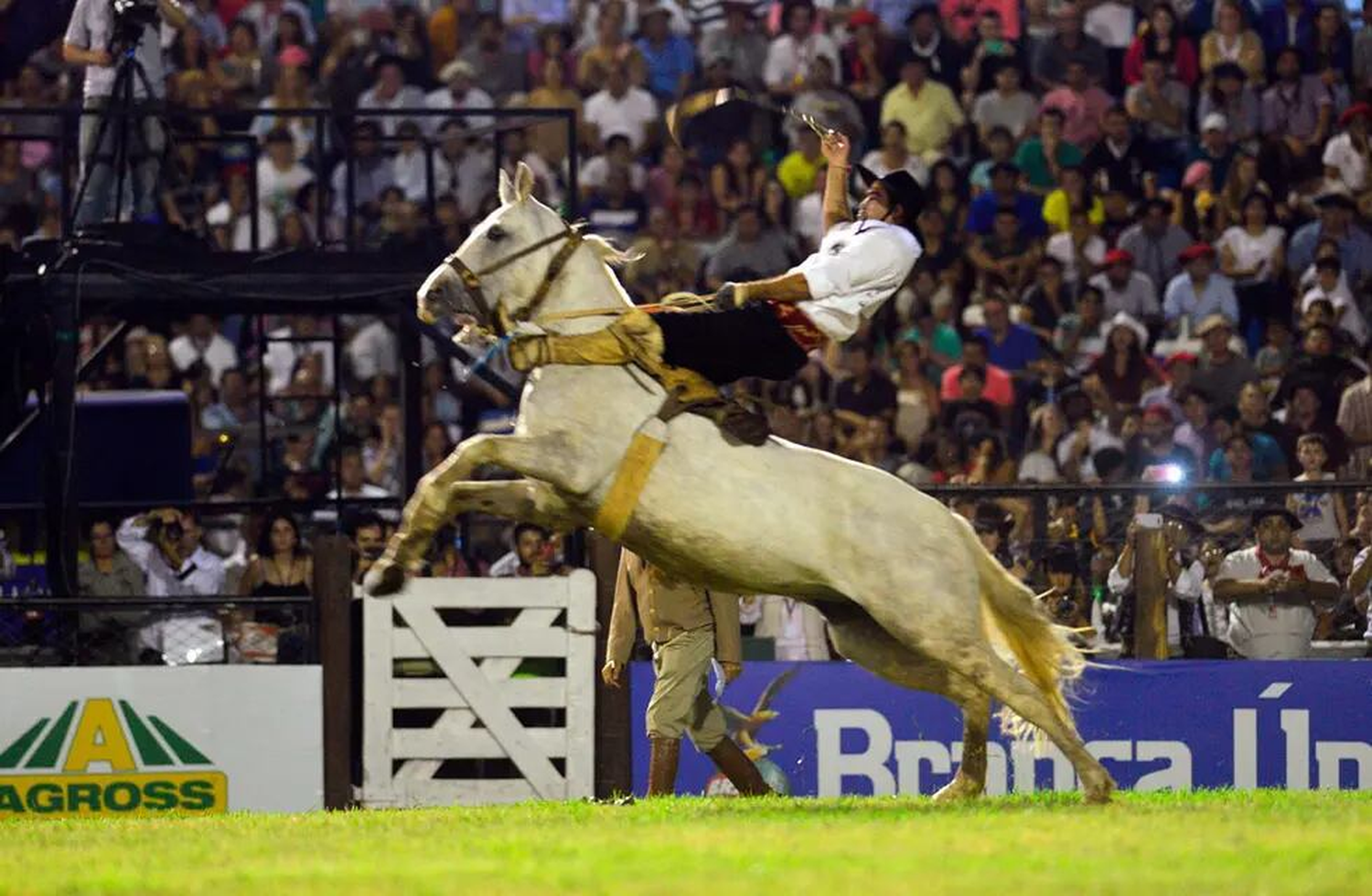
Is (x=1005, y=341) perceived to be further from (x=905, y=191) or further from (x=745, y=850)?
(x=745, y=850)

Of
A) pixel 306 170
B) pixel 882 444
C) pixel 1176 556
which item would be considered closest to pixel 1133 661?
pixel 1176 556

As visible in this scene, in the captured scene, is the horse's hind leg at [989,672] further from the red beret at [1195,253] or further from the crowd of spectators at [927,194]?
the red beret at [1195,253]

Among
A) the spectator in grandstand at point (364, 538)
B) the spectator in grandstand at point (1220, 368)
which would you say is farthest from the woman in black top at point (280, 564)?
the spectator in grandstand at point (1220, 368)

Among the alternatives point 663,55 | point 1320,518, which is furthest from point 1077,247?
point 1320,518

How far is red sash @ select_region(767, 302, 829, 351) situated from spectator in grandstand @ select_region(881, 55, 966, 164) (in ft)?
32.6

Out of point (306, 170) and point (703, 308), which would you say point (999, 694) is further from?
point (306, 170)

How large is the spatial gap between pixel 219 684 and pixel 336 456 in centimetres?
275

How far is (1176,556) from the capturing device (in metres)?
13.4

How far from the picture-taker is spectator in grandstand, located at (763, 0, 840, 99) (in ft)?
67.6

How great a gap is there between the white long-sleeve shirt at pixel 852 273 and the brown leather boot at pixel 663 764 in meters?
2.44

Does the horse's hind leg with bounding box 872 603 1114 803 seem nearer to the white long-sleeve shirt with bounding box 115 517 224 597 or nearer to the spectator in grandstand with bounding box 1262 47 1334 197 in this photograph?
the white long-sleeve shirt with bounding box 115 517 224 597

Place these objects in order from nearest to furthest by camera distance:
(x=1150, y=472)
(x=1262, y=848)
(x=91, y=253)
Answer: (x=1262, y=848) → (x=91, y=253) → (x=1150, y=472)

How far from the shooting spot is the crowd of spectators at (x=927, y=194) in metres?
17.1

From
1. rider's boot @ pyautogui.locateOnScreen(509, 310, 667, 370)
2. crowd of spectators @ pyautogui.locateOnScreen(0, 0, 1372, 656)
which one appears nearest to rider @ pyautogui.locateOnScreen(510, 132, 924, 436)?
rider's boot @ pyautogui.locateOnScreen(509, 310, 667, 370)
